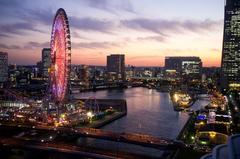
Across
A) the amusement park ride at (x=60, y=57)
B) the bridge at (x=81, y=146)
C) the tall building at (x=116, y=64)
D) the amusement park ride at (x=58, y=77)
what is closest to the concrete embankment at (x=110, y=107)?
the amusement park ride at (x=58, y=77)

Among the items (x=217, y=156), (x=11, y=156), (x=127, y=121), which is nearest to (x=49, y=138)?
(x=11, y=156)

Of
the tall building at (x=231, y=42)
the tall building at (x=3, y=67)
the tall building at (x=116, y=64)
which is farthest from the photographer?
the tall building at (x=116, y=64)

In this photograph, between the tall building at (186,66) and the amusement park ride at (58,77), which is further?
the tall building at (186,66)

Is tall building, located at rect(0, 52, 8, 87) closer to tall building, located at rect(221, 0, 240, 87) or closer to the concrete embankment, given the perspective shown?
the concrete embankment

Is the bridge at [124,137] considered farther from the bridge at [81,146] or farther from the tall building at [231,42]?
the tall building at [231,42]

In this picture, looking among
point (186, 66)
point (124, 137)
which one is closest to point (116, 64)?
point (186, 66)

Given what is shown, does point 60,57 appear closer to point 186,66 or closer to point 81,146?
point 81,146
